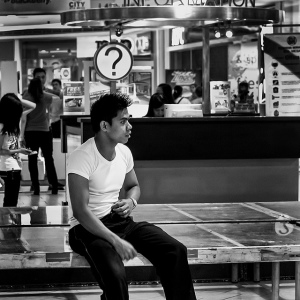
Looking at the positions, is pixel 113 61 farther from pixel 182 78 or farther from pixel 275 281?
pixel 182 78

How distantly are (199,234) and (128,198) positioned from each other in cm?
57

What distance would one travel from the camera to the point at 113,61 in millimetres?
10680

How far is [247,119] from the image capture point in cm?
889

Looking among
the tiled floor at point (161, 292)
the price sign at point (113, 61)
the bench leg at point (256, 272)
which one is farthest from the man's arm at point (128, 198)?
the price sign at point (113, 61)

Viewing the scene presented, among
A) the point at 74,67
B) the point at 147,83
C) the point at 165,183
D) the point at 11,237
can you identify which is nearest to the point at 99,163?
the point at 11,237

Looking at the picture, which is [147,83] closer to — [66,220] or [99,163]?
[66,220]

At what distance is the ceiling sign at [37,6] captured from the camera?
46.6 feet

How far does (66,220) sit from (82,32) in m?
18.6

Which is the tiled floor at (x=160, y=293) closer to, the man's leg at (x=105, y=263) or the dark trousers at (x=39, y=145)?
the man's leg at (x=105, y=263)

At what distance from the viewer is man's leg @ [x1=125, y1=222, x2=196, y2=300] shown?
4.55 m

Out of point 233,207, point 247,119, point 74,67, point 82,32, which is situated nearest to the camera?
point 233,207

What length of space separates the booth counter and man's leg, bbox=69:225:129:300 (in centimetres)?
407

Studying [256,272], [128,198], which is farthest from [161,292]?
[128,198]

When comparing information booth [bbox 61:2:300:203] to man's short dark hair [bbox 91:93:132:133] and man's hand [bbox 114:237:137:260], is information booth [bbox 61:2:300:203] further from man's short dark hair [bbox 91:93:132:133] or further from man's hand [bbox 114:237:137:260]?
man's hand [bbox 114:237:137:260]
